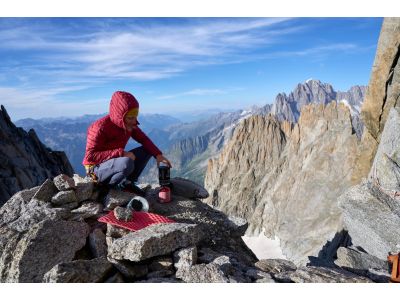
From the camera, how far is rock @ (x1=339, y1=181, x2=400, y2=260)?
15.6 metres

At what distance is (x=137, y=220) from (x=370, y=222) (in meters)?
11.4

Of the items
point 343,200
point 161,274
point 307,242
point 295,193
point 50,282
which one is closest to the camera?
point 50,282

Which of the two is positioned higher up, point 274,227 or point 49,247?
point 49,247

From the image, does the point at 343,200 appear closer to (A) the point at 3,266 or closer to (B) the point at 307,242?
(A) the point at 3,266

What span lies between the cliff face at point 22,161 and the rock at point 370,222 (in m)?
30.5

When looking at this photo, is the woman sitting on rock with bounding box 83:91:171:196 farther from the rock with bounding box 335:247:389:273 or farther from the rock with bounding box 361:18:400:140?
the rock with bounding box 361:18:400:140

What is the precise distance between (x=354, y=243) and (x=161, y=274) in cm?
1318

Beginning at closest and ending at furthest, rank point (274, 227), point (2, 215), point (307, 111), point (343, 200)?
point (2, 215) → point (343, 200) → point (274, 227) → point (307, 111)

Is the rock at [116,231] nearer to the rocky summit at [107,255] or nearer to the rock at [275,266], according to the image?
the rocky summit at [107,255]

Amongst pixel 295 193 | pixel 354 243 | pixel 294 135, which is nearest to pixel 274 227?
pixel 295 193

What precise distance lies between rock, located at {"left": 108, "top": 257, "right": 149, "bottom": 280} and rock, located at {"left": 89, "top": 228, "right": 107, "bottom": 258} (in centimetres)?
75

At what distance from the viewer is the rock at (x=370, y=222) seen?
15555 mm

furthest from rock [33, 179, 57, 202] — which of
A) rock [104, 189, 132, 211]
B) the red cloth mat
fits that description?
the red cloth mat

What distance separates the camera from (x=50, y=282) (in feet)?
22.3
